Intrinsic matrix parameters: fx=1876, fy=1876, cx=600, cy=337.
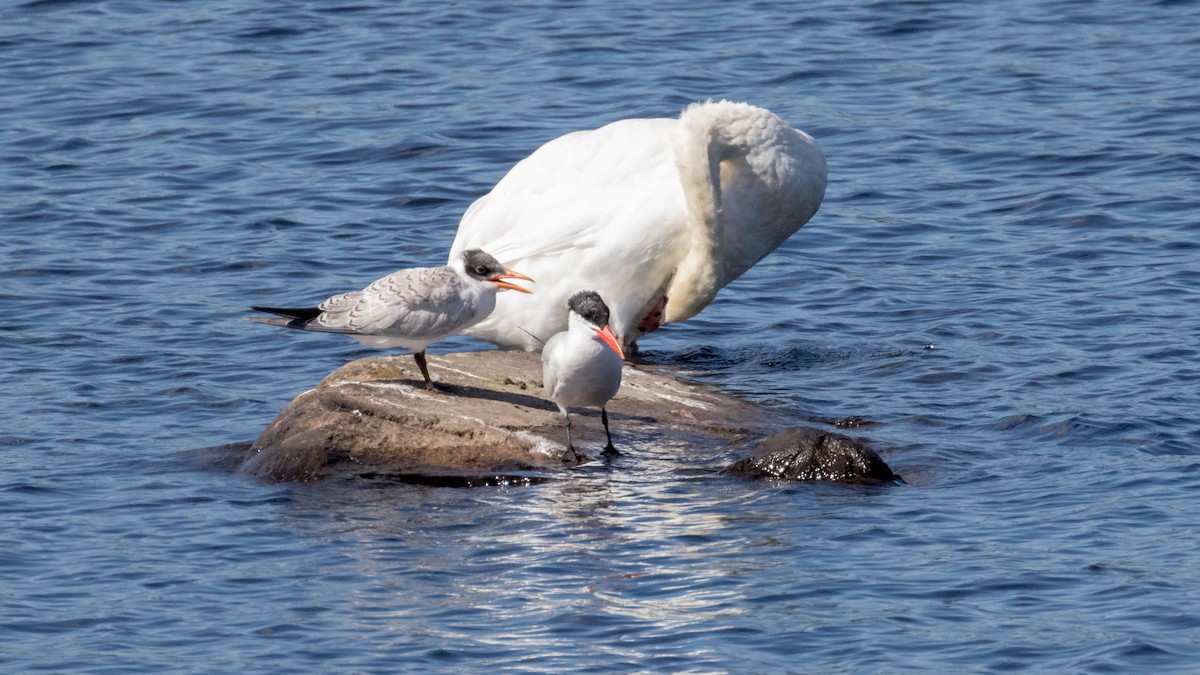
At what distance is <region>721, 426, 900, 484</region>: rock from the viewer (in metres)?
9.61

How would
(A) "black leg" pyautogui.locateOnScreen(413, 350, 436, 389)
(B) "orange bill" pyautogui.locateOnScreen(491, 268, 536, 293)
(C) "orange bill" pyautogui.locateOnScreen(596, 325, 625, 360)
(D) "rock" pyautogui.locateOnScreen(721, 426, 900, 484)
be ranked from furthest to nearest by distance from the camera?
(B) "orange bill" pyautogui.locateOnScreen(491, 268, 536, 293), (A) "black leg" pyautogui.locateOnScreen(413, 350, 436, 389), (C) "orange bill" pyautogui.locateOnScreen(596, 325, 625, 360), (D) "rock" pyautogui.locateOnScreen(721, 426, 900, 484)

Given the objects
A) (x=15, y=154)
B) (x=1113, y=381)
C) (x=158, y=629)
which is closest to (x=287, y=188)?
(x=15, y=154)

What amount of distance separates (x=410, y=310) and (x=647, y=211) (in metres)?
2.09

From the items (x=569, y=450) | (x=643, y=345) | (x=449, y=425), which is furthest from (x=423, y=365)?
(x=643, y=345)

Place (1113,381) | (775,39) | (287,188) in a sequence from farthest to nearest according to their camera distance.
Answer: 1. (775,39)
2. (287,188)
3. (1113,381)

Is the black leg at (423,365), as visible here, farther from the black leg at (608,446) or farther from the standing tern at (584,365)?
the black leg at (608,446)

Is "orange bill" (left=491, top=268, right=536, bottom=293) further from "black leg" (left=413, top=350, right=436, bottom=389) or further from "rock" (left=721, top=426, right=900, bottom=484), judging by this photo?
"rock" (left=721, top=426, right=900, bottom=484)

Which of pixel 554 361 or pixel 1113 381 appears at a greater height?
pixel 554 361

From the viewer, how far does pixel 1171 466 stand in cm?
979

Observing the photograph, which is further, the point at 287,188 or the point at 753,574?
the point at 287,188

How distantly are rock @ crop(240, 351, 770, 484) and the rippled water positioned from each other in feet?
0.76

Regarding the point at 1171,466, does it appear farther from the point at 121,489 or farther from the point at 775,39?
the point at 775,39

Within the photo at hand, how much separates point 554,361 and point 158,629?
2.75 meters

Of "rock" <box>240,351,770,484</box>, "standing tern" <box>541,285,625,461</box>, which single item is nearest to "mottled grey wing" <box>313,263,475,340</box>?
"rock" <box>240,351,770,484</box>
